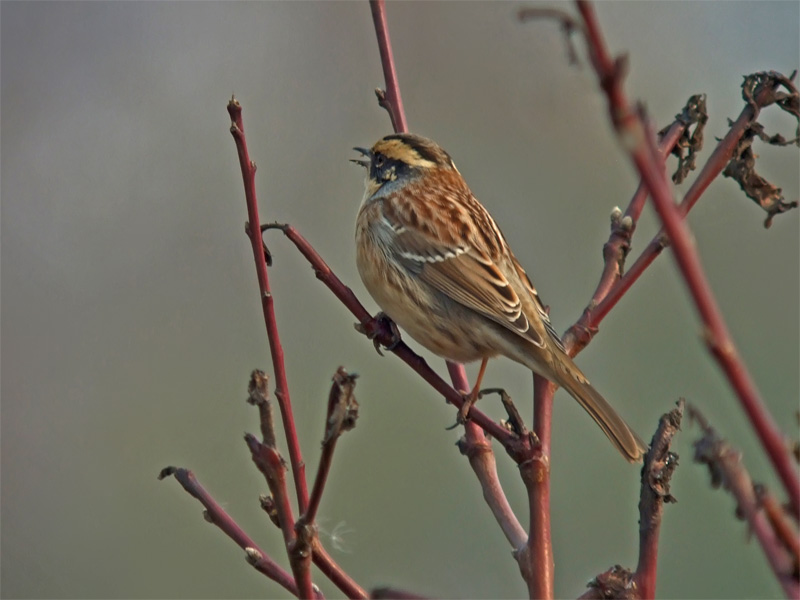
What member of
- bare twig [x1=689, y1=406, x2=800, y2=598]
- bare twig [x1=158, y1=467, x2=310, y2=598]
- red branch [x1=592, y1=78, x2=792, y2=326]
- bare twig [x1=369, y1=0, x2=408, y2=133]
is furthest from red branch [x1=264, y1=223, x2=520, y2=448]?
bare twig [x1=689, y1=406, x2=800, y2=598]

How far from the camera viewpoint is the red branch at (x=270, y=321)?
166cm

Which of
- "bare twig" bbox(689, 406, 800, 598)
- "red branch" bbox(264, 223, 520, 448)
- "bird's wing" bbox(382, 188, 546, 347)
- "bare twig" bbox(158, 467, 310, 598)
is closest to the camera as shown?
"bare twig" bbox(689, 406, 800, 598)

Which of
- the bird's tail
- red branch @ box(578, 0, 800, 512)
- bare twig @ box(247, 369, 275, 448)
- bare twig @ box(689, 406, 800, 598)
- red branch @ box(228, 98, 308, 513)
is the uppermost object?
the bird's tail

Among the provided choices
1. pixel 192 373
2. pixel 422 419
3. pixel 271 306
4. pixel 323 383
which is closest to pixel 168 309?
pixel 192 373

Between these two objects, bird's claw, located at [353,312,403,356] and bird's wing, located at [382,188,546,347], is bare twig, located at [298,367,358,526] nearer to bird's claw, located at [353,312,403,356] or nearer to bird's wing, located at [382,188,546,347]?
bird's claw, located at [353,312,403,356]

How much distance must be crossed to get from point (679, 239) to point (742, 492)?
31 centimetres

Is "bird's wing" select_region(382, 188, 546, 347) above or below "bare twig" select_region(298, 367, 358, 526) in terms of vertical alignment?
above

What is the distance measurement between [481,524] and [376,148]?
1.99 meters

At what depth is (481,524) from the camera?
16.3ft

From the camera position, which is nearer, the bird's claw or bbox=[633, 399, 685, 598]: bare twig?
bbox=[633, 399, 685, 598]: bare twig

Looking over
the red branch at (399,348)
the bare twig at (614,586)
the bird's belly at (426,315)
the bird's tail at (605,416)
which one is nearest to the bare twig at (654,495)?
the bare twig at (614,586)

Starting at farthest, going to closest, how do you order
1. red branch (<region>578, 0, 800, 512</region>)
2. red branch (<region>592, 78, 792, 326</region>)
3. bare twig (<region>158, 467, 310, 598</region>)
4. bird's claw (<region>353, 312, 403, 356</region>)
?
bird's claw (<region>353, 312, 403, 356</region>) < red branch (<region>592, 78, 792, 326</region>) < bare twig (<region>158, 467, 310, 598</region>) < red branch (<region>578, 0, 800, 512</region>)

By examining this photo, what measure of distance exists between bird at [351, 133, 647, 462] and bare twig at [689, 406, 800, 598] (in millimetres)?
2007

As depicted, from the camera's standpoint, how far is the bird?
3.44m
